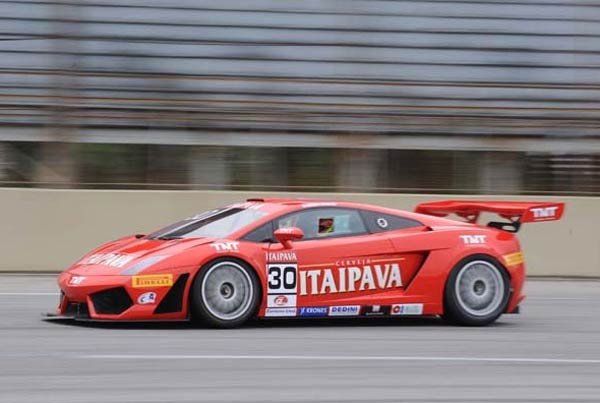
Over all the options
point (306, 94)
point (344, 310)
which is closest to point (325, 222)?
point (344, 310)

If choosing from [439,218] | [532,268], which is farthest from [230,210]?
[532,268]

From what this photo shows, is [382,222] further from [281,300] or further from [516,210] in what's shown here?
[516,210]

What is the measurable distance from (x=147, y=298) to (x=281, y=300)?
1.09 metres

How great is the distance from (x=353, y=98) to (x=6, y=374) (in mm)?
10128

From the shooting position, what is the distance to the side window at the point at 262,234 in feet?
29.4

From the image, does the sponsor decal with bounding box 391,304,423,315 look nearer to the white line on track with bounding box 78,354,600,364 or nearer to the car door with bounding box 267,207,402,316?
the car door with bounding box 267,207,402,316

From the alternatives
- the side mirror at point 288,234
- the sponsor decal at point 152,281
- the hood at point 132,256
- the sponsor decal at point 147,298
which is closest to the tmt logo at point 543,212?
the side mirror at point 288,234

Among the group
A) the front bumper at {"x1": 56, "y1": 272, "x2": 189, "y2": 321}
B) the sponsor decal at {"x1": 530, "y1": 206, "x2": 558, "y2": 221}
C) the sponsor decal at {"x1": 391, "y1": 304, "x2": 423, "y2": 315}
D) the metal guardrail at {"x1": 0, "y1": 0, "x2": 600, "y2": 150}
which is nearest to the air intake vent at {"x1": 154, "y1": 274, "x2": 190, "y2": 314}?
the front bumper at {"x1": 56, "y1": 272, "x2": 189, "y2": 321}

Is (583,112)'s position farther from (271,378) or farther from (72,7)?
(271,378)

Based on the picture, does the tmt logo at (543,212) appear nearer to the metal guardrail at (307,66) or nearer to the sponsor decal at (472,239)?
the sponsor decal at (472,239)

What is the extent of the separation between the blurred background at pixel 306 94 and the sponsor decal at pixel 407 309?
242 inches

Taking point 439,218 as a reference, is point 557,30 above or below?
above

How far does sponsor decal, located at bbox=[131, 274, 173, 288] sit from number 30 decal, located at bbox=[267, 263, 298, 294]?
820 millimetres

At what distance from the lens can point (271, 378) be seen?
22.2 ft
